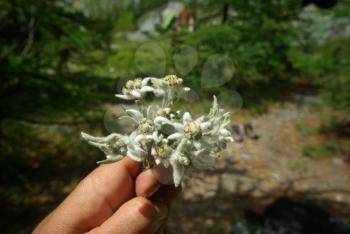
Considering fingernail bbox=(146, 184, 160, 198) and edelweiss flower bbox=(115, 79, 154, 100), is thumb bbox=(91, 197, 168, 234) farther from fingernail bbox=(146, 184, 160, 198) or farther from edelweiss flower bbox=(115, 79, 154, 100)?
edelweiss flower bbox=(115, 79, 154, 100)

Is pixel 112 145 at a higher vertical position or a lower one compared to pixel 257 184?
higher

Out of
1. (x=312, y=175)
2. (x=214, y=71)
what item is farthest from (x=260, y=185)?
(x=214, y=71)

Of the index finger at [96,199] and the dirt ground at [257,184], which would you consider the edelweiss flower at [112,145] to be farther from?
the dirt ground at [257,184]

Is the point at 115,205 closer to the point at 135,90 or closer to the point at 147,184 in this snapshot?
the point at 147,184

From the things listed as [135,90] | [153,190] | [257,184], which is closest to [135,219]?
[153,190]

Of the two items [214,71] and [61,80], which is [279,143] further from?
[214,71]

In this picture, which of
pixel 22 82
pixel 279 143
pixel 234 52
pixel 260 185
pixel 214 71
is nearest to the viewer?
pixel 214 71

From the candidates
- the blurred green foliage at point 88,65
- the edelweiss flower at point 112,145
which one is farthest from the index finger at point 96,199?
the blurred green foliage at point 88,65
